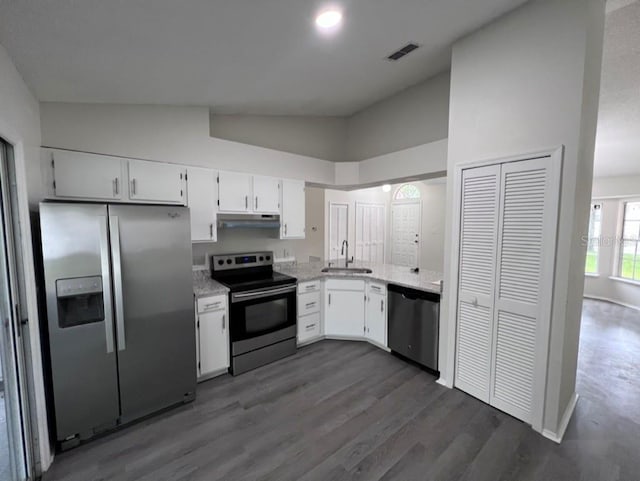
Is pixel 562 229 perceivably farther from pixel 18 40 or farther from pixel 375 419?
pixel 18 40

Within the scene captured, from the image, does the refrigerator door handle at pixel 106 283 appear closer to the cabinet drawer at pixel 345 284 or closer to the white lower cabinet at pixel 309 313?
the white lower cabinet at pixel 309 313

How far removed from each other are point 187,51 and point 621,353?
546 centimetres

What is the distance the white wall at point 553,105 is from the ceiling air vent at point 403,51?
441 mm

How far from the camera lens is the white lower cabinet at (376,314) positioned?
3.32 metres

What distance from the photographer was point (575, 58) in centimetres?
182

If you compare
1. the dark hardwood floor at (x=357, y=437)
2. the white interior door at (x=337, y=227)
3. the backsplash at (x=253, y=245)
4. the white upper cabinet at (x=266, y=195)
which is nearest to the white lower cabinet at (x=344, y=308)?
the dark hardwood floor at (x=357, y=437)

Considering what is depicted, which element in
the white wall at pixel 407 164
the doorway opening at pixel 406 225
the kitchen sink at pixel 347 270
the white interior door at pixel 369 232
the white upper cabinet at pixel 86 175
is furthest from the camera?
the doorway opening at pixel 406 225

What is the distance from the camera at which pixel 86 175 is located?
7.86ft

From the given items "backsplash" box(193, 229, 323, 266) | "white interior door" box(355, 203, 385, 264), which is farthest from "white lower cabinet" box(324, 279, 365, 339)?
"white interior door" box(355, 203, 385, 264)

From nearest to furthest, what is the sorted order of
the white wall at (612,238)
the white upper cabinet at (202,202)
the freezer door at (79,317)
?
the freezer door at (79,317), the white upper cabinet at (202,202), the white wall at (612,238)

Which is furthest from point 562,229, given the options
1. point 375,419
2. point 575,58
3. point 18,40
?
point 18,40

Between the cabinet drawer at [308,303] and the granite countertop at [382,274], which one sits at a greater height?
the granite countertop at [382,274]

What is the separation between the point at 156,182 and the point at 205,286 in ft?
3.74

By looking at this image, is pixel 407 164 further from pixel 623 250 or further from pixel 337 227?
pixel 623 250
